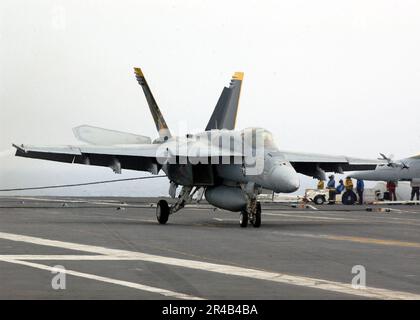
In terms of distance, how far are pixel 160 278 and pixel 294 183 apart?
11.2 m

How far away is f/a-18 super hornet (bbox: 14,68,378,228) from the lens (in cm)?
2359

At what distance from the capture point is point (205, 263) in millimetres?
13773

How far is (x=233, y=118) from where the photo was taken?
3606 cm

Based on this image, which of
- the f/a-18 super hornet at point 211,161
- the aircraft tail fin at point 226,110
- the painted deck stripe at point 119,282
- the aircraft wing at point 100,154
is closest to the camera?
the painted deck stripe at point 119,282

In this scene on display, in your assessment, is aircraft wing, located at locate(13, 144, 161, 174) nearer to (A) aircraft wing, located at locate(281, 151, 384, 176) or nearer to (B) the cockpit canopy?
(B) the cockpit canopy

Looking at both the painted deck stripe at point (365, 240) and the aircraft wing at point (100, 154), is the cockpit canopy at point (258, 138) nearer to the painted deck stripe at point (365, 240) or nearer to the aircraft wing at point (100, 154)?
the painted deck stripe at point (365, 240)

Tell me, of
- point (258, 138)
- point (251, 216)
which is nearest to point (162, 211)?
point (251, 216)

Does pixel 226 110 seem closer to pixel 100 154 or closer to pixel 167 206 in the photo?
pixel 100 154

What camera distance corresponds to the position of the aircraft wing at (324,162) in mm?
26344

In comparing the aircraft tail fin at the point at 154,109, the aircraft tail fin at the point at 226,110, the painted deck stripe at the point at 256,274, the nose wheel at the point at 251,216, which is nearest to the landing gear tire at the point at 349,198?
the aircraft tail fin at the point at 226,110

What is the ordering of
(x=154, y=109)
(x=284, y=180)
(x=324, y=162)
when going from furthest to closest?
(x=154, y=109), (x=324, y=162), (x=284, y=180)

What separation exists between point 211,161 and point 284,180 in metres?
2.77

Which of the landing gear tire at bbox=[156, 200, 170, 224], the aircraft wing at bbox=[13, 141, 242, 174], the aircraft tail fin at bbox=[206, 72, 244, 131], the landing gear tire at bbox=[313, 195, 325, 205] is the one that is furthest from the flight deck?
the landing gear tire at bbox=[313, 195, 325, 205]
